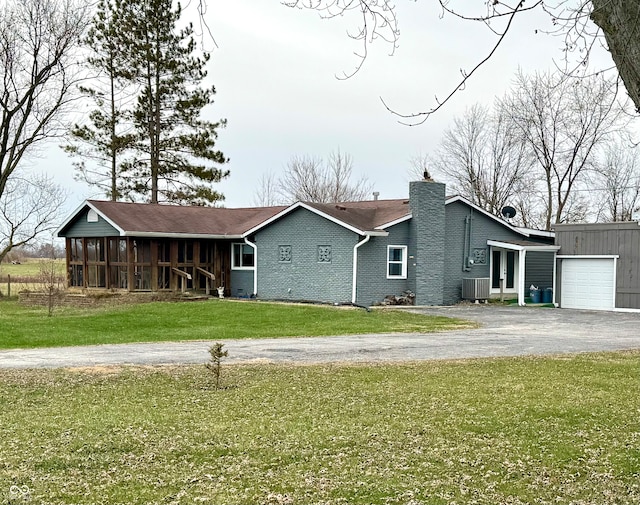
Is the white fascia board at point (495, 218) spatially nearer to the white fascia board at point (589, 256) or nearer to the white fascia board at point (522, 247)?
the white fascia board at point (522, 247)

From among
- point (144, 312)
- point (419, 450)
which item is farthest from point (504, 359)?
point (144, 312)

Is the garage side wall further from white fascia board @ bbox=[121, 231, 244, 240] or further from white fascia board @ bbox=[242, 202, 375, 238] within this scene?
white fascia board @ bbox=[121, 231, 244, 240]

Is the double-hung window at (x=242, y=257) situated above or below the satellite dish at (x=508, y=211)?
below

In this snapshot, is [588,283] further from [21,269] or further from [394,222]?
[21,269]

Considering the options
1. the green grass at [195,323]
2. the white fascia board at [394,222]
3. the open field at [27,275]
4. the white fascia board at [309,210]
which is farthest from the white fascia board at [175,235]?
the white fascia board at [394,222]

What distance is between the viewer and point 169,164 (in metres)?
40.6

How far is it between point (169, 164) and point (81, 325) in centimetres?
2145

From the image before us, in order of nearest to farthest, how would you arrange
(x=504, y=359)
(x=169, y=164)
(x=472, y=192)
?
(x=504, y=359)
(x=169, y=164)
(x=472, y=192)

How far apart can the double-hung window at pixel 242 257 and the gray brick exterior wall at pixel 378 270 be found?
5419 millimetres

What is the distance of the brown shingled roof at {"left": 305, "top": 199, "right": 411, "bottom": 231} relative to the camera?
27094 mm

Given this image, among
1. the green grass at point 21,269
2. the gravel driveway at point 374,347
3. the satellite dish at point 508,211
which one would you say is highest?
the satellite dish at point 508,211

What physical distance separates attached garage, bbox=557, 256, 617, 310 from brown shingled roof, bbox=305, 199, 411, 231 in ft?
21.5

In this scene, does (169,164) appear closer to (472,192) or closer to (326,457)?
(472,192)

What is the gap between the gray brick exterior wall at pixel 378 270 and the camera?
26609mm
